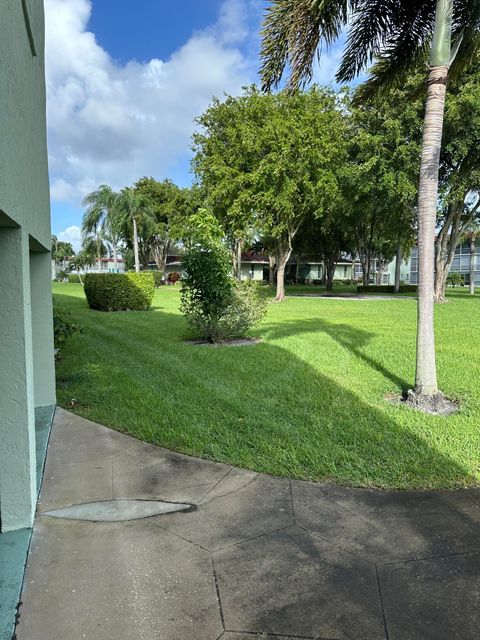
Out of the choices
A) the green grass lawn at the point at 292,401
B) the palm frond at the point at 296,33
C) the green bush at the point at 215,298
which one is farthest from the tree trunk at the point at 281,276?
the palm frond at the point at 296,33

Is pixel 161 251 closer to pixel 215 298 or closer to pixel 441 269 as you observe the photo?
pixel 441 269

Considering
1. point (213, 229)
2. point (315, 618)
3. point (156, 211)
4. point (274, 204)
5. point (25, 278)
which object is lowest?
point (315, 618)

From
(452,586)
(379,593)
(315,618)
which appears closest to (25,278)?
(315,618)

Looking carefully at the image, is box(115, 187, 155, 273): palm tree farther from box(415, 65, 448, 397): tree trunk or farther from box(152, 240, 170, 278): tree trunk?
box(415, 65, 448, 397): tree trunk

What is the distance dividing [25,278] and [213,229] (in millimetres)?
6610

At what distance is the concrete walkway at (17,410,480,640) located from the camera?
6.57ft

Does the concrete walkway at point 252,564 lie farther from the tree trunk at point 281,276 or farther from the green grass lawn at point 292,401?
the tree trunk at point 281,276

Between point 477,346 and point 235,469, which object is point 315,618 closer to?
point 235,469

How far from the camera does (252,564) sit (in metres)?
2.41

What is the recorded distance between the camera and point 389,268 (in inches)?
2808

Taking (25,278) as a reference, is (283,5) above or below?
above

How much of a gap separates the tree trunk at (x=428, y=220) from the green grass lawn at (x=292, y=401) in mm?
575

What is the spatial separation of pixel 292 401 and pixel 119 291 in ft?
38.3

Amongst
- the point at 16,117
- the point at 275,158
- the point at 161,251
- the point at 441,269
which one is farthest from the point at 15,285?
the point at 161,251
